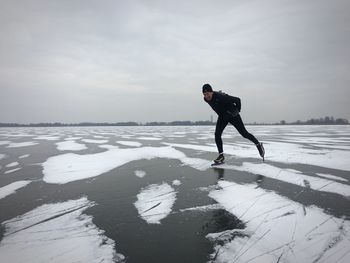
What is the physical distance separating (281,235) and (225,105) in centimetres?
331

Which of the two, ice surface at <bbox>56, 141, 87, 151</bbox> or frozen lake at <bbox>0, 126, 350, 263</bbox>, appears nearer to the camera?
frozen lake at <bbox>0, 126, 350, 263</bbox>

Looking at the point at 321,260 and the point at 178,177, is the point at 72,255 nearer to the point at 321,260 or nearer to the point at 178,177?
the point at 321,260

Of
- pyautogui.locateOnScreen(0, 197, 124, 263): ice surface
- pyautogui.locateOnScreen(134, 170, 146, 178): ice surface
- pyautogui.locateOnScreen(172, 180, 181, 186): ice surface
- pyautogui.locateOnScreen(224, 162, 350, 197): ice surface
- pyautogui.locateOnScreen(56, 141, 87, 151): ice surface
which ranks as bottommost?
pyautogui.locateOnScreen(56, 141, 87, 151): ice surface

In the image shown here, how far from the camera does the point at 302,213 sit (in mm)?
2238

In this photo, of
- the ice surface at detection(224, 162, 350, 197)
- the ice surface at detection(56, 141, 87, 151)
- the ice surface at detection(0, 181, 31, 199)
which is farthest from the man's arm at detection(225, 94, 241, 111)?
the ice surface at detection(56, 141, 87, 151)

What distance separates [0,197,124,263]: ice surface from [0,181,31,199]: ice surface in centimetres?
92

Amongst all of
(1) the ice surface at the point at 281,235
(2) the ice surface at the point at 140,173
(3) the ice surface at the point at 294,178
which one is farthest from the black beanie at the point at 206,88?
(1) the ice surface at the point at 281,235

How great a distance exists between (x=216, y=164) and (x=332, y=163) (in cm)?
215

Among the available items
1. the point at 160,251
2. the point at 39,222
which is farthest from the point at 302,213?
the point at 39,222

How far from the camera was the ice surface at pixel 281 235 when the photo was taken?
5.12ft

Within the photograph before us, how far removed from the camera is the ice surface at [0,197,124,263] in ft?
5.30

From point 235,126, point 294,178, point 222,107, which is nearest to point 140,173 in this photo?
point 222,107

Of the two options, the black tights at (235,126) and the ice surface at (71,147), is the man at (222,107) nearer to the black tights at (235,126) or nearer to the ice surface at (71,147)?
the black tights at (235,126)

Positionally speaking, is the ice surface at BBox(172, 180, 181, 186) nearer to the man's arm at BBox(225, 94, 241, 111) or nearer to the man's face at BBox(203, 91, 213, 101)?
the man's face at BBox(203, 91, 213, 101)
